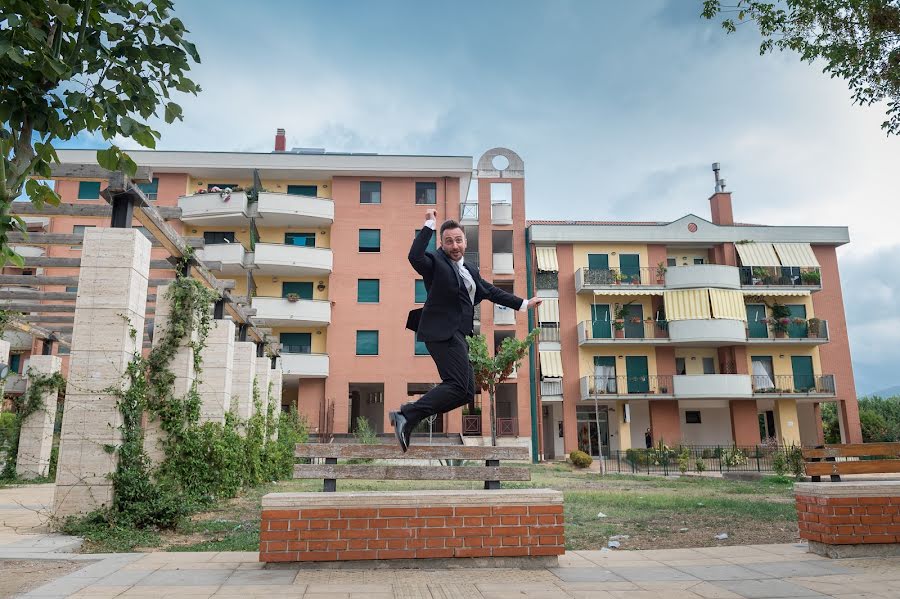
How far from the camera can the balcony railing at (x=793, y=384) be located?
3456 cm

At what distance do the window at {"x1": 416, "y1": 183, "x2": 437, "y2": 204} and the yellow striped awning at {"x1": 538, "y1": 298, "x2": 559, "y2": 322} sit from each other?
8.07 meters

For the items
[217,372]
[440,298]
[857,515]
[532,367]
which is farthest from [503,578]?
[532,367]

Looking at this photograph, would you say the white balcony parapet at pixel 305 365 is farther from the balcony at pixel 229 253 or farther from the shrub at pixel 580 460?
the shrub at pixel 580 460

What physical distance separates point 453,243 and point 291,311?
26.6 m

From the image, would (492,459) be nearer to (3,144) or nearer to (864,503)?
(864,503)

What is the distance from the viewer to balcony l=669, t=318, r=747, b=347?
33875mm

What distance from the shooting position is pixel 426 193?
34188 millimetres

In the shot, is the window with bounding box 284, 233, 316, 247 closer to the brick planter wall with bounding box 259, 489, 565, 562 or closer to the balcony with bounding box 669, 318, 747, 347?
the balcony with bounding box 669, 318, 747, 347

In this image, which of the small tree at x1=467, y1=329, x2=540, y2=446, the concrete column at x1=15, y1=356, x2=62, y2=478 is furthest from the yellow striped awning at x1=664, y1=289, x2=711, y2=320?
the concrete column at x1=15, y1=356, x2=62, y2=478

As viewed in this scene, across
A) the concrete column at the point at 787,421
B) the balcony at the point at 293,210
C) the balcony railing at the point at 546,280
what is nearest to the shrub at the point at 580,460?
the balcony railing at the point at 546,280

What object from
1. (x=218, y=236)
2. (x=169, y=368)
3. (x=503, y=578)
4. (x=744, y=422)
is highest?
(x=218, y=236)

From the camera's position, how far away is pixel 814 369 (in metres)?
35.6

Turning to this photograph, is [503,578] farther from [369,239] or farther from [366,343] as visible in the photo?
[369,239]

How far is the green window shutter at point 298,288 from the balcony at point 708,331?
18.9 m
